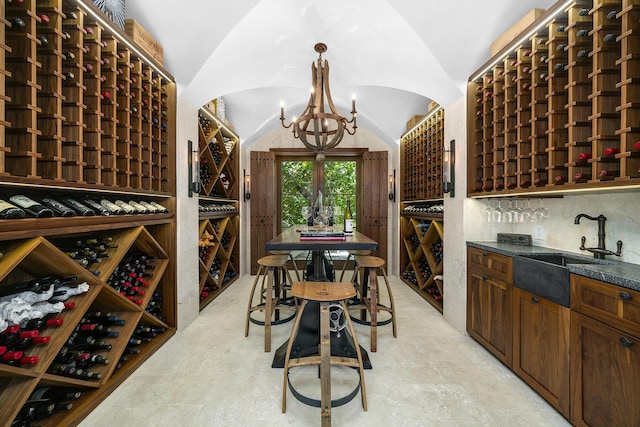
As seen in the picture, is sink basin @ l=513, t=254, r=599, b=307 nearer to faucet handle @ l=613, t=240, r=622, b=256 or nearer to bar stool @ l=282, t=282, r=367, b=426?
faucet handle @ l=613, t=240, r=622, b=256

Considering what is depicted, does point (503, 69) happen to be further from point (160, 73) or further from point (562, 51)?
point (160, 73)

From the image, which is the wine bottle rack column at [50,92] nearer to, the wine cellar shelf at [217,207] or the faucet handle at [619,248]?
the wine cellar shelf at [217,207]

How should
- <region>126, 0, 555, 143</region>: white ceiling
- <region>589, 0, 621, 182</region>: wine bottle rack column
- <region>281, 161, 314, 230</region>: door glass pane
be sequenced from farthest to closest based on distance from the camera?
<region>281, 161, 314, 230</region>: door glass pane < <region>126, 0, 555, 143</region>: white ceiling < <region>589, 0, 621, 182</region>: wine bottle rack column

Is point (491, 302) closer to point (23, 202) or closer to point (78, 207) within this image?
point (78, 207)

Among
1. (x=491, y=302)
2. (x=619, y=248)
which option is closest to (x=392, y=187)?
(x=491, y=302)

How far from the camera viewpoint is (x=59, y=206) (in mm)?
1500

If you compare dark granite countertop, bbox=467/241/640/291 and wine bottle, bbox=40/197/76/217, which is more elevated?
wine bottle, bbox=40/197/76/217

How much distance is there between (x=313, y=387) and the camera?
1.83 m

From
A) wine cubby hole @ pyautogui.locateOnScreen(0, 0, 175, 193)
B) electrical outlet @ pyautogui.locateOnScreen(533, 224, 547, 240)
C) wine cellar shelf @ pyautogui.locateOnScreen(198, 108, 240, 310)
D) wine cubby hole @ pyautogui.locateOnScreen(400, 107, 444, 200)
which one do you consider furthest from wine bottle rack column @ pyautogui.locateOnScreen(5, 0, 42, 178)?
wine cubby hole @ pyautogui.locateOnScreen(400, 107, 444, 200)

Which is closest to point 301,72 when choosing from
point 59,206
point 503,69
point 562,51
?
point 503,69

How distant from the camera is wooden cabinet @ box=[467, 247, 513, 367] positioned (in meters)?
2.05

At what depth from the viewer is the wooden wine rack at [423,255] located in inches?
137

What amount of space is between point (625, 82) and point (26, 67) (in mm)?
2805

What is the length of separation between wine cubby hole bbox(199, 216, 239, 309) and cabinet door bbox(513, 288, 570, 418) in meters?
3.13
